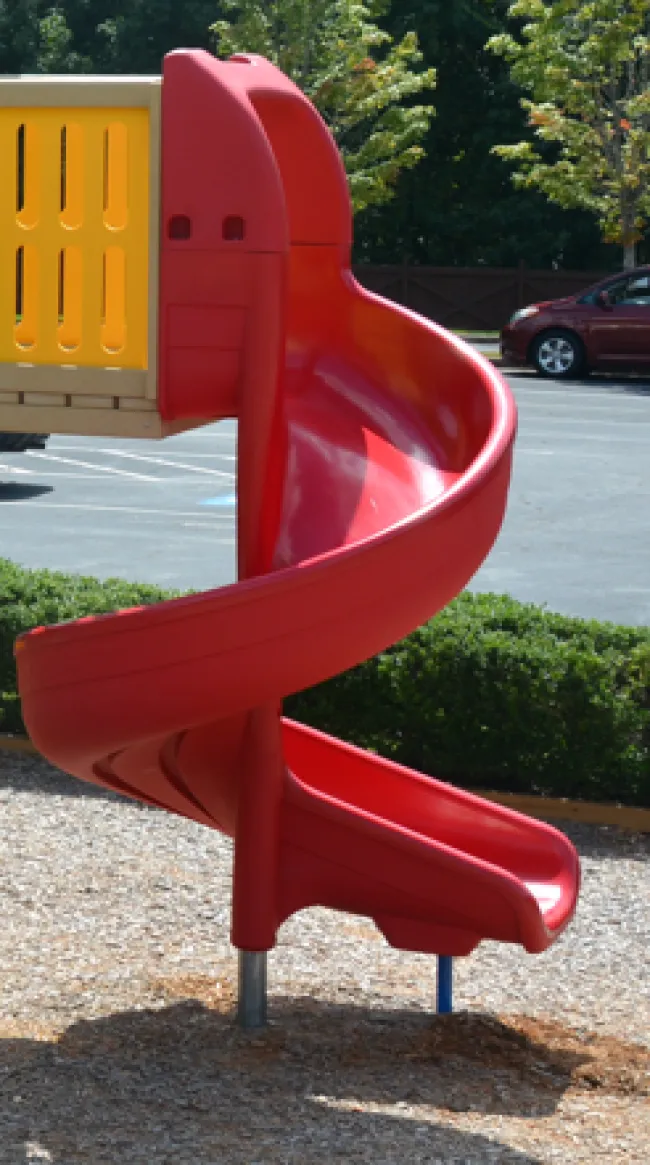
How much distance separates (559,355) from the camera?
27047 mm

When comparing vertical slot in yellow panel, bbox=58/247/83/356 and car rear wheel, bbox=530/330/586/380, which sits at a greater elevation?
vertical slot in yellow panel, bbox=58/247/83/356

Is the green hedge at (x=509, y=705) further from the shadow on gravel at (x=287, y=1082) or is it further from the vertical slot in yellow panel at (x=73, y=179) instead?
the vertical slot in yellow panel at (x=73, y=179)

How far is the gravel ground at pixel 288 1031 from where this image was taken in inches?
181

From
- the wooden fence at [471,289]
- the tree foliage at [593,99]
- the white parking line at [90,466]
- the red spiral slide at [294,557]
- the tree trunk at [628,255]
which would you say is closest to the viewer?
the red spiral slide at [294,557]

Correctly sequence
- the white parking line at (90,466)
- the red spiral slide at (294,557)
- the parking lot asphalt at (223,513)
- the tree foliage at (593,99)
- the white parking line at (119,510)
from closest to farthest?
the red spiral slide at (294,557) < the parking lot asphalt at (223,513) < the white parking line at (119,510) < the white parking line at (90,466) < the tree foliage at (593,99)

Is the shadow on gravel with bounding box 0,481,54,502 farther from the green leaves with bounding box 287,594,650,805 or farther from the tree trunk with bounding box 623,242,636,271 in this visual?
the tree trunk with bounding box 623,242,636,271

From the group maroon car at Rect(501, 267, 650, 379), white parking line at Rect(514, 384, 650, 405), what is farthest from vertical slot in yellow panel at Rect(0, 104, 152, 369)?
maroon car at Rect(501, 267, 650, 379)

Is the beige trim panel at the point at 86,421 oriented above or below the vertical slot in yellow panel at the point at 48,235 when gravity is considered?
below

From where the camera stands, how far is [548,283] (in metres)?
36.6

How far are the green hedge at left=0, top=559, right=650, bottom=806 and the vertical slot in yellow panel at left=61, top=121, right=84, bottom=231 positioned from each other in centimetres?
333

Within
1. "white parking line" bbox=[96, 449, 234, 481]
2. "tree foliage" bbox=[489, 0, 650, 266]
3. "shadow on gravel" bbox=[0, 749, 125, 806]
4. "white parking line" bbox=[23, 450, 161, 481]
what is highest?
"tree foliage" bbox=[489, 0, 650, 266]

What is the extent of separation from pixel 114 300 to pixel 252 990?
84.5 inches

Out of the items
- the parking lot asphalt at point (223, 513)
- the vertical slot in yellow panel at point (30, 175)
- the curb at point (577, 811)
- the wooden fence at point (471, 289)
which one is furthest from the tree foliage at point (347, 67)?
the vertical slot in yellow panel at point (30, 175)

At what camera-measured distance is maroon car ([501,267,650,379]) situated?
86.3 feet
